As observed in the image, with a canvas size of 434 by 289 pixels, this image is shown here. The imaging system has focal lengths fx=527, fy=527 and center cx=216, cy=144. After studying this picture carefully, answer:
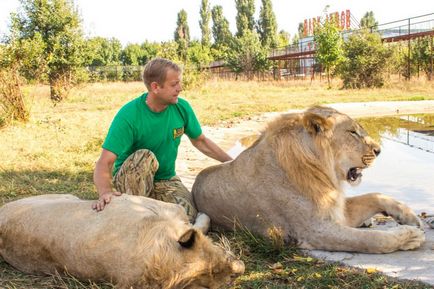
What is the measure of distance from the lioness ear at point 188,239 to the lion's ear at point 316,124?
150 cm

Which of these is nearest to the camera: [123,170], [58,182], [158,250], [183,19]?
[158,250]

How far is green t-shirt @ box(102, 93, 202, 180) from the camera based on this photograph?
13.7ft

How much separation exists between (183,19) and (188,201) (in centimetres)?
7139

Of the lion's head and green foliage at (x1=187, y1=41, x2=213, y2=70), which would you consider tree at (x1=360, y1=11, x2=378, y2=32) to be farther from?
the lion's head

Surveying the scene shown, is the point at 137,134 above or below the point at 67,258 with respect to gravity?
above

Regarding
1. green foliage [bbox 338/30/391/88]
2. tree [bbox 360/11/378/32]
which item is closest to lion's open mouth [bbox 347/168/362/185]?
green foliage [bbox 338/30/391/88]

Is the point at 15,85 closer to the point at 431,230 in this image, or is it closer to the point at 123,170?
the point at 123,170

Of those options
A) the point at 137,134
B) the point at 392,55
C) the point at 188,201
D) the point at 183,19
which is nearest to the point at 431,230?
the point at 188,201

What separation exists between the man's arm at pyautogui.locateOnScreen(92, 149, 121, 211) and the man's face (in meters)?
0.64

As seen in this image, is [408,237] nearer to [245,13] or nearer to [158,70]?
[158,70]

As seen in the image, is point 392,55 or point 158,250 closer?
point 158,250

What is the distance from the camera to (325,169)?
384 cm

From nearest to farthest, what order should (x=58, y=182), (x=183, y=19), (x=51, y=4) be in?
1. (x=58, y=182)
2. (x=51, y=4)
3. (x=183, y=19)

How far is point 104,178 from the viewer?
149 inches
